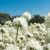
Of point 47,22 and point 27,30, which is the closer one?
point 47,22

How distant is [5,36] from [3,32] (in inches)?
19.3

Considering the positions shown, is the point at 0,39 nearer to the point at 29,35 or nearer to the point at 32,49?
the point at 29,35

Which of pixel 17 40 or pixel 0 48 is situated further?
pixel 17 40

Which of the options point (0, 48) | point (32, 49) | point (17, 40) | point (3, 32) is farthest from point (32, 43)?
point (3, 32)

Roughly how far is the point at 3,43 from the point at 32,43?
→ 1.77 m

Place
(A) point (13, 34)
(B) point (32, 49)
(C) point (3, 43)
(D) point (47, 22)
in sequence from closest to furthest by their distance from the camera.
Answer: (B) point (32, 49), (D) point (47, 22), (C) point (3, 43), (A) point (13, 34)

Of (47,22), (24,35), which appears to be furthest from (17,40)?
(47,22)

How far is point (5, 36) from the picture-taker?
20.3 ft

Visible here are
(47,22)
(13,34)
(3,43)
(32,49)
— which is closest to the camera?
(32,49)

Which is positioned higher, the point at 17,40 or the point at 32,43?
the point at 17,40

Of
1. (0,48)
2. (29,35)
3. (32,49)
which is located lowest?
(32,49)

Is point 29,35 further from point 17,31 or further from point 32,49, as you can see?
point 32,49

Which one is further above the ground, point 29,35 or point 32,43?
point 29,35

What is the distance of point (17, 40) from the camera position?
247 inches
